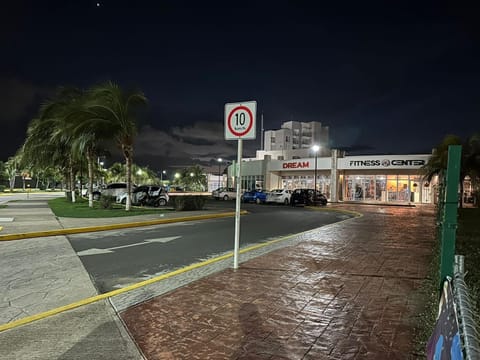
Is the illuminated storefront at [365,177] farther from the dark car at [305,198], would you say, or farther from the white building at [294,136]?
the white building at [294,136]

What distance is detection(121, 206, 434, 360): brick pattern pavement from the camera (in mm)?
3805

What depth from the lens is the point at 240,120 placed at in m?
7.07

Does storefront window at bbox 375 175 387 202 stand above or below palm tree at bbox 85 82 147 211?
below

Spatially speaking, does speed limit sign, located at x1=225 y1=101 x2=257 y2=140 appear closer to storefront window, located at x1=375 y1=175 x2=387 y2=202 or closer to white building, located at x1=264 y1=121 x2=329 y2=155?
storefront window, located at x1=375 y1=175 x2=387 y2=202

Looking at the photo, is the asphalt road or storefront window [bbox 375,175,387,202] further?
storefront window [bbox 375,175,387,202]

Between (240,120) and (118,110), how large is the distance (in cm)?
1427

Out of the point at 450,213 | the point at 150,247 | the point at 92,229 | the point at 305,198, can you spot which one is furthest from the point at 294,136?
the point at 450,213

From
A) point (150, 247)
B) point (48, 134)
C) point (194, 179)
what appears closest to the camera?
point (150, 247)

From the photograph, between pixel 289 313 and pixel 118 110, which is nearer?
pixel 289 313

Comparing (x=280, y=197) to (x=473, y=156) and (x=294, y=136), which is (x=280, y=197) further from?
(x=294, y=136)

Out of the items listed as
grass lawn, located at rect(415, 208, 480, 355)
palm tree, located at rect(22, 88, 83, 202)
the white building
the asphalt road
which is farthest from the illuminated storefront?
the white building

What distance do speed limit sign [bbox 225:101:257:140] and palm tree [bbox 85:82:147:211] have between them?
13.8 metres

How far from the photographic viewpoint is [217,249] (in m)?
9.88

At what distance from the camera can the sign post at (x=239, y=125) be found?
6.91 metres
